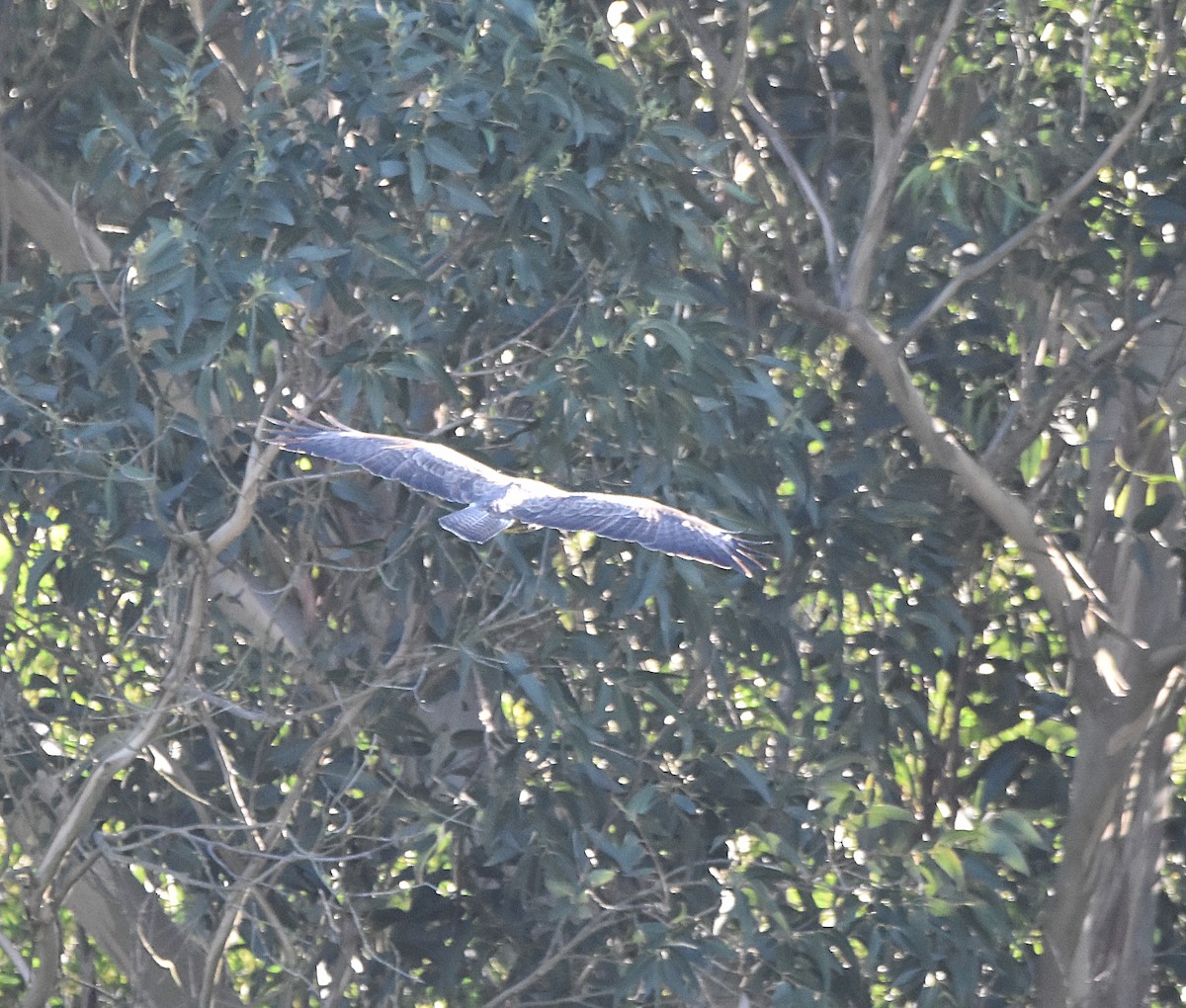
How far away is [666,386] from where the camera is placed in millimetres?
4078

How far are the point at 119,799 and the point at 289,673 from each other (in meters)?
0.60

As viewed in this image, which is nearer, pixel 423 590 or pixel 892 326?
pixel 423 590

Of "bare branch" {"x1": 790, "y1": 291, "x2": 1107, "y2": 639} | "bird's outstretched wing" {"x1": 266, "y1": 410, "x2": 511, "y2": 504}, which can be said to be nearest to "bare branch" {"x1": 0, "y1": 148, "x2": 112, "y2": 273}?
"bird's outstretched wing" {"x1": 266, "y1": 410, "x2": 511, "y2": 504}

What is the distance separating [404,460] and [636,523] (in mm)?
511

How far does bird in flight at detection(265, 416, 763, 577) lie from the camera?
137 inches

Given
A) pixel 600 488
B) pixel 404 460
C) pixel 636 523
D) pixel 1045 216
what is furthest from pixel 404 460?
pixel 1045 216

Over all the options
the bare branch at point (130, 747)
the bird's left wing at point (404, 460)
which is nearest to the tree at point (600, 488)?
the bare branch at point (130, 747)

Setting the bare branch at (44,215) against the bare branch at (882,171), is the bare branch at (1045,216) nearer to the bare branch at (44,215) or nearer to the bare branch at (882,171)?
the bare branch at (882,171)

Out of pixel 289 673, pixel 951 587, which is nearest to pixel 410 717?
pixel 289 673

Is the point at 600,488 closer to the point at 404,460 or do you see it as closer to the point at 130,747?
the point at 404,460

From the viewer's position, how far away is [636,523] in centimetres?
354

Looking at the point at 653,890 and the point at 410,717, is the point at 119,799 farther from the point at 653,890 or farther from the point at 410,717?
the point at 653,890

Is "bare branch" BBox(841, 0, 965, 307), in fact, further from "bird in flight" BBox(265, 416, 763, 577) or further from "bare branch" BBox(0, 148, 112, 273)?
"bare branch" BBox(0, 148, 112, 273)

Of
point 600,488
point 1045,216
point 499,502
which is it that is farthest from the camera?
point 1045,216
